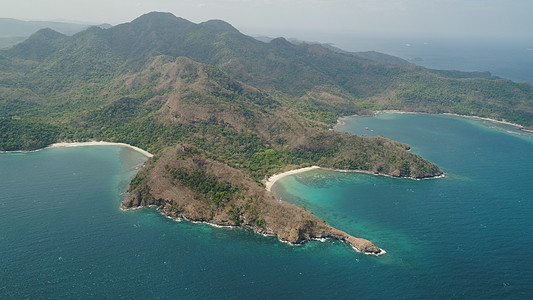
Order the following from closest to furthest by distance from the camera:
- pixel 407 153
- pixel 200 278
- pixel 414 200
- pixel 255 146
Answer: pixel 200 278, pixel 414 200, pixel 407 153, pixel 255 146

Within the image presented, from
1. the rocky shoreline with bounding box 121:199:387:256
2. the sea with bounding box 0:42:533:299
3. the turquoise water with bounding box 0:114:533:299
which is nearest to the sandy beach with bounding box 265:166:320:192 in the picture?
the turquoise water with bounding box 0:114:533:299

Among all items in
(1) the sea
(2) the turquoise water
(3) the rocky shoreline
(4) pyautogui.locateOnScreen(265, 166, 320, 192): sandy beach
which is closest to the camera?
(1) the sea

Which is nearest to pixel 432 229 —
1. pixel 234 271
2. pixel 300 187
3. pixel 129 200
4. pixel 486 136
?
pixel 300 187

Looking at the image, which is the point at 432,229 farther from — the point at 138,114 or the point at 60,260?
the point at 138,114

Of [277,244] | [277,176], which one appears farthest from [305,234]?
[277,176]

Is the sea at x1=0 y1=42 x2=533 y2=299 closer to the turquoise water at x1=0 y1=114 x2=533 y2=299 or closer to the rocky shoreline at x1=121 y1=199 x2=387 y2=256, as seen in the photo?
the turquoise water at x1=0 y1=114 x2=533 y2=299

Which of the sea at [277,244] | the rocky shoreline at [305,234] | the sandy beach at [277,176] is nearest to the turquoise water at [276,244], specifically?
the sea at [277,244]
